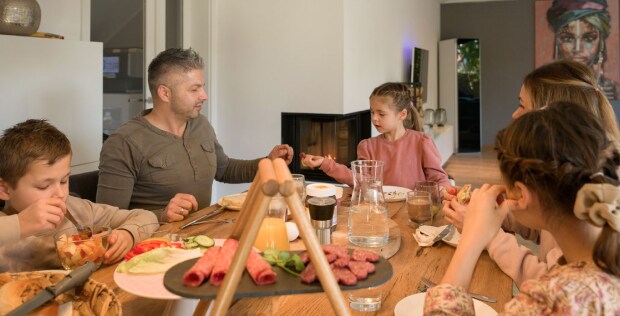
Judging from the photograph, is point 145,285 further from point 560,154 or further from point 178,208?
point 178,208

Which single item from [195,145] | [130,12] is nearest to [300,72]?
[130,12]

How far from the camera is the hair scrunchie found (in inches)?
33.1

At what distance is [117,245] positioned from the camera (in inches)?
54.5

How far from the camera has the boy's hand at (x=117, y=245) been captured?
136 cm

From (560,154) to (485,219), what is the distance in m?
0.26

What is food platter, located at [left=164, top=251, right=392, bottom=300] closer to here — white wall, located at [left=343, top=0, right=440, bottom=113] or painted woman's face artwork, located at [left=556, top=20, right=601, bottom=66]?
white wall, located at [left=343, top=0, right=440, bottom=113]

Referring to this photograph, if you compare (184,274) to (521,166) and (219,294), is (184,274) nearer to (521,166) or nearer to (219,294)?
(219,294)

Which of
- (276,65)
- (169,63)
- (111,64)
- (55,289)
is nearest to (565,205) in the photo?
(55,289)

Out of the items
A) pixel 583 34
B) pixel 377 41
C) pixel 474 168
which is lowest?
pixel 474 168

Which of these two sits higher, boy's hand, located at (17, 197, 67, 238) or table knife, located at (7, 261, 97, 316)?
boy's hand, located at (17, 197, 67, 238)

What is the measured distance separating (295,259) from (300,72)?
3.28m

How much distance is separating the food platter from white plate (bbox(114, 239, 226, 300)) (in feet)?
0.08

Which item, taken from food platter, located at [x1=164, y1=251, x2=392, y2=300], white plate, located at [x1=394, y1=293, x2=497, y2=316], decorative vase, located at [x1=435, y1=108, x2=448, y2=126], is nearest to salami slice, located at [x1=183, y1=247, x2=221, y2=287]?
food platter, located at [x1=164, y1=251, x2=392, y2=300]

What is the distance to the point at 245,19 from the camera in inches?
162
